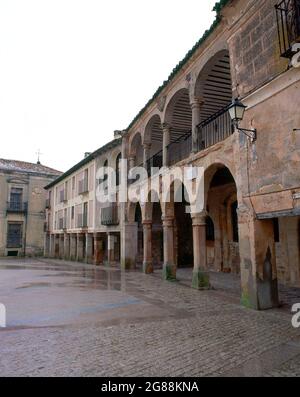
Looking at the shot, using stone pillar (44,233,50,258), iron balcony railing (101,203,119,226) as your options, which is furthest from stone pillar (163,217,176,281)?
stone pillar (44,233,50,258)

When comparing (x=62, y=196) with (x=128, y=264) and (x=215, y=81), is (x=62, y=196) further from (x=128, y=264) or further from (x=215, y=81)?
(x=215, y=81)

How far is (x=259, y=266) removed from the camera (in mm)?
7039

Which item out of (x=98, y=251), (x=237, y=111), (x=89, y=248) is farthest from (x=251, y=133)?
(x=89, y=248)

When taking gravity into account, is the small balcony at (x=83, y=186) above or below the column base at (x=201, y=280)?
above

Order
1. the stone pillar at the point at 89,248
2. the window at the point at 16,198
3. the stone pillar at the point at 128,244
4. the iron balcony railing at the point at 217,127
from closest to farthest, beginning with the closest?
1. the iron balcony railing at the point at 217,127
2. the stone pillar at the point at 128,244
3. the stone pillar at the point at 89,248
4. the window at the point at 16,198

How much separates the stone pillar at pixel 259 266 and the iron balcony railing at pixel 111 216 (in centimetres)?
1124

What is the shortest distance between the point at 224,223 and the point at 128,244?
17.1 feet

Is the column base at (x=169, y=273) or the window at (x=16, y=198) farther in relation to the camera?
the window at (x=16, y=198)

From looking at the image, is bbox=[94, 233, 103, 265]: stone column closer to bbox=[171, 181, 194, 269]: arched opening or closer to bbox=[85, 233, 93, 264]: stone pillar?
bbox=[85, 233, 93, 264]: stone pillar

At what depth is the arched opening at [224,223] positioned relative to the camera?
14516mm

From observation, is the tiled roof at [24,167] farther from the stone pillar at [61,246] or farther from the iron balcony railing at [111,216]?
the iron balcony railing at [111,216]

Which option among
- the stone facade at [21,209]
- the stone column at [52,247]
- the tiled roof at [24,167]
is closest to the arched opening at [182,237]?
the stone column at [52,247]

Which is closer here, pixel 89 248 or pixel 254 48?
pixel 254 48

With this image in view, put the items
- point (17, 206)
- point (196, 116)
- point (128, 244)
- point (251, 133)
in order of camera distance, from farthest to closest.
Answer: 1. point (17, 206)
2. point (128, 244)
3. point (196, 116)
4. point (251, 133)
